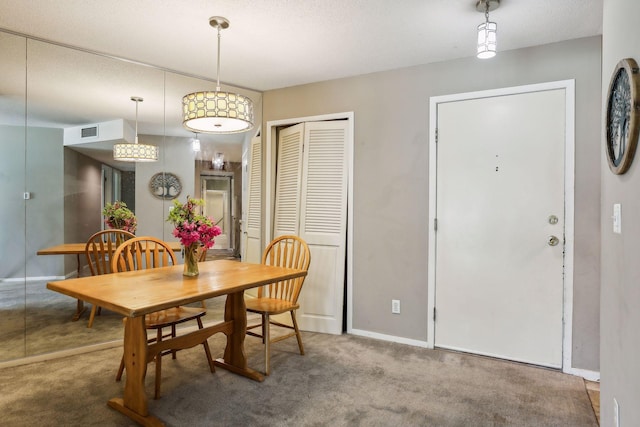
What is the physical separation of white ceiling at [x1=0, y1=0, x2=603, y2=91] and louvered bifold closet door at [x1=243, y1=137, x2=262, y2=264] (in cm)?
107

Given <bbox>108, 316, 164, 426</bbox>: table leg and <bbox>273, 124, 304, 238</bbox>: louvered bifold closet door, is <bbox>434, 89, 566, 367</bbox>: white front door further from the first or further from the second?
<bbox>108, 316, 164, 426</bbox>: table leg

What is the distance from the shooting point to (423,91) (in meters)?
3.14

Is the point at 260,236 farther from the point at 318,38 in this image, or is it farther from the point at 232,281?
the point at 318,38

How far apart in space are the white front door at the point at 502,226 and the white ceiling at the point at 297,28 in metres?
0.50

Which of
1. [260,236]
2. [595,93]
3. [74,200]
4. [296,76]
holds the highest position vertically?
[296,76]

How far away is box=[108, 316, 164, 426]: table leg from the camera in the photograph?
1.97 meters

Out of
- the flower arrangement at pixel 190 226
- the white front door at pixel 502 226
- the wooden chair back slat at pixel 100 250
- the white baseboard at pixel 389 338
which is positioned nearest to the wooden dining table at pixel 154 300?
the flower arrangement at pixel 190 226

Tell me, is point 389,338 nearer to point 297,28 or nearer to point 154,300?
point 154,300

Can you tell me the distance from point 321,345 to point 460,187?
1.73 m

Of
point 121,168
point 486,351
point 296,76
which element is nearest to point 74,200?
point 121,168

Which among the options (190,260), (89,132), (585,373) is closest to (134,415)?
(190,260)

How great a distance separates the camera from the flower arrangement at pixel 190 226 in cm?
230

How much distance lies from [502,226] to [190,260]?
2.27 meters

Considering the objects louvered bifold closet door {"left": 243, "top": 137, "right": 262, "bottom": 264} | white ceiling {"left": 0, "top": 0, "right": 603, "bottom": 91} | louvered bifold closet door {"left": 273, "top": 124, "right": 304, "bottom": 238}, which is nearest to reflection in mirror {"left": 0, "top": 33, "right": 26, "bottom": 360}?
white ceiling {"left": 0, "top": 0, "right": 603, "bottom": 91}
